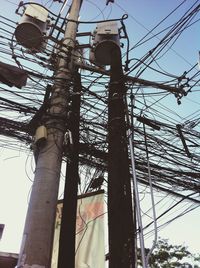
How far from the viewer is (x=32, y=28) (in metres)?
6.17

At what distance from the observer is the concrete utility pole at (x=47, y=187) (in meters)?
3.57

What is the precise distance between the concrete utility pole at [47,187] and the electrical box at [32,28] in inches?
31.9

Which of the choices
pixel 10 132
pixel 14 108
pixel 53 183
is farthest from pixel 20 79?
pixel 53 183

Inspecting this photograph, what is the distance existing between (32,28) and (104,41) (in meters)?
1.40

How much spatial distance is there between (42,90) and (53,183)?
2.51m

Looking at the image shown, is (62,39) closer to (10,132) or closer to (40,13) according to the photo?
(40,13)

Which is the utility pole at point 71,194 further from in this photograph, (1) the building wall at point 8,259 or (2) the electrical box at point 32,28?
(2) the electrical box at point 32,28

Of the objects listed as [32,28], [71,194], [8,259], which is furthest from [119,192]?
[32,28]

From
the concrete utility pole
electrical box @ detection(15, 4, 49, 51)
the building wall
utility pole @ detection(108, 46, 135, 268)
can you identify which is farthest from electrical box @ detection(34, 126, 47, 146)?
electrical box @ detection(15, 4, 49, 51)

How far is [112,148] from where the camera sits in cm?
398

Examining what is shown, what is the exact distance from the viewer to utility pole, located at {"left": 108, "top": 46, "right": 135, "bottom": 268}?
3102 mm

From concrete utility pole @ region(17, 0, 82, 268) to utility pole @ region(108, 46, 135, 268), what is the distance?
2.72 ft

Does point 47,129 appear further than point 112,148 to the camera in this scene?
Yes

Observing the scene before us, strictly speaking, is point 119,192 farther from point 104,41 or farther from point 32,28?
point 32,28
